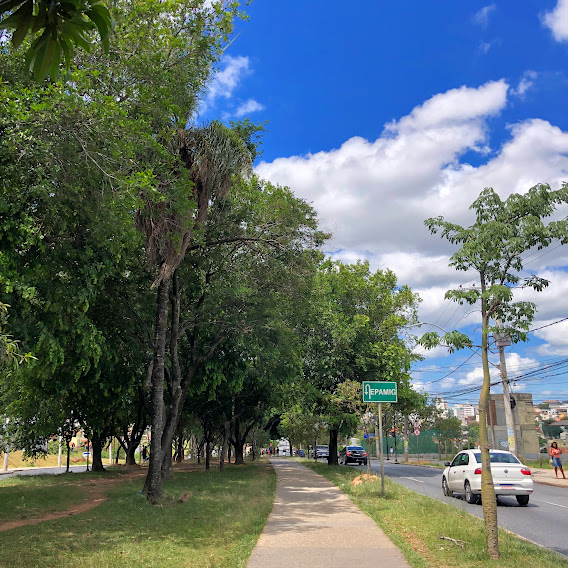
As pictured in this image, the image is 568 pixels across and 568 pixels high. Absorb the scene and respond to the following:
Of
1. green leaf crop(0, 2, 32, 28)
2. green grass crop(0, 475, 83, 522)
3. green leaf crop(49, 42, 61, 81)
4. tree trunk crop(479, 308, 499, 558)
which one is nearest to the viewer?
green leaf crop(0, 2, 32, 28)

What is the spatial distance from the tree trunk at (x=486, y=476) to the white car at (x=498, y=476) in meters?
7.26

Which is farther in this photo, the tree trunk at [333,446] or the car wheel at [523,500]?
the tree trunk at [333,446]

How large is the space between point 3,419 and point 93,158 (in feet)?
84.0

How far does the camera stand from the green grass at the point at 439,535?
23.4 ft

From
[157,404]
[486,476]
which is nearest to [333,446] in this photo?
[157,404]

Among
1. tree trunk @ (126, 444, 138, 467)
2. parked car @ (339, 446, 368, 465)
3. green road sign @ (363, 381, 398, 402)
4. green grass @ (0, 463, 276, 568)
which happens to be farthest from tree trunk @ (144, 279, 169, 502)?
parked car @ (339, 446, 368, 465)

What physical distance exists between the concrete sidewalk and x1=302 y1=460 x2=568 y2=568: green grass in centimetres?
28

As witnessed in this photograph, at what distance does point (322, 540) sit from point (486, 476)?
2904mm

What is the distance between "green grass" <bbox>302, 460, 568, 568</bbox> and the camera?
7.12m

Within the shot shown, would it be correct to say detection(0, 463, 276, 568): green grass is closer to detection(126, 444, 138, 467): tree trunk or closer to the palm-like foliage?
the palm-like foliage

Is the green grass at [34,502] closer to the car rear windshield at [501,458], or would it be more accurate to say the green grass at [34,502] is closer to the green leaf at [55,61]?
the car rear windshield at [501,458]

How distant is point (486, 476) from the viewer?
7.79 metres

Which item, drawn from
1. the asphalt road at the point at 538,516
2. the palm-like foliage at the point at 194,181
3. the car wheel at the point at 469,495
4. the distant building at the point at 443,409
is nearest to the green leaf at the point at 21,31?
the asphalt road at the point at 538,516

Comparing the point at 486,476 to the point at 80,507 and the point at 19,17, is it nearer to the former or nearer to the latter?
the point at 19,17
